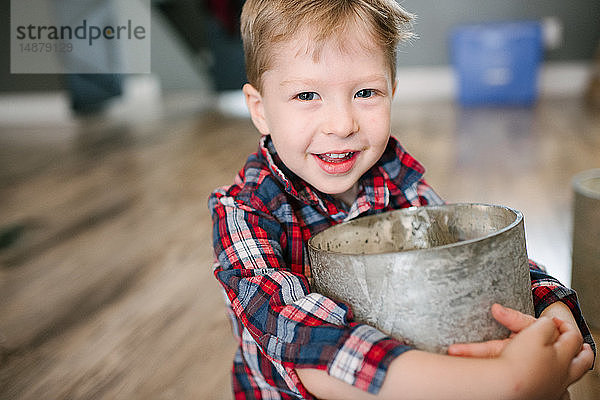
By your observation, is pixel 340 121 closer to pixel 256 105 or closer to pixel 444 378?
pixel 256 105

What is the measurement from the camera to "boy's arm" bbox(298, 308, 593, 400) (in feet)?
1.82

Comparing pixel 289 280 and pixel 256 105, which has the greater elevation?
pixel 256 105

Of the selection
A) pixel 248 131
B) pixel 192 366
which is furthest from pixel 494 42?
pixel 192 366


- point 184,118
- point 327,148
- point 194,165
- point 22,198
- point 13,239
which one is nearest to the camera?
point 327,148

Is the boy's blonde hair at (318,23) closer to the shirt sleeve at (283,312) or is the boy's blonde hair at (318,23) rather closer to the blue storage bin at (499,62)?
the shirt sleeve at (283,312)

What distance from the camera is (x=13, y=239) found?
5.65 ft

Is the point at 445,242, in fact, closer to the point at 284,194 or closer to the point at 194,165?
the point at 284,194

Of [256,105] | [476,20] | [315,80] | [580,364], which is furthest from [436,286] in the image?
[476,20]

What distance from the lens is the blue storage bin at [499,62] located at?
343cm

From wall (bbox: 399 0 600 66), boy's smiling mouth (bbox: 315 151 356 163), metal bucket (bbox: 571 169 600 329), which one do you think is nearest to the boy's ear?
boy's smiling mouth (bbox: 315 151 356 163)

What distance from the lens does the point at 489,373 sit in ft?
1.83

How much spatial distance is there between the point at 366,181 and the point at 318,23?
232 mm

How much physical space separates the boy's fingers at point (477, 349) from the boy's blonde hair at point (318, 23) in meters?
0.34

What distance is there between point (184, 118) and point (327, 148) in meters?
3.18
